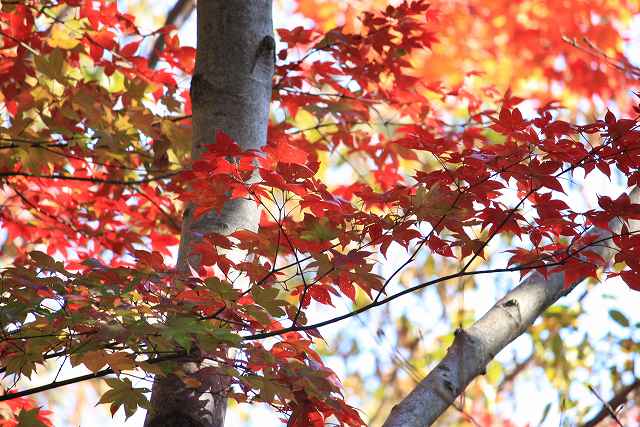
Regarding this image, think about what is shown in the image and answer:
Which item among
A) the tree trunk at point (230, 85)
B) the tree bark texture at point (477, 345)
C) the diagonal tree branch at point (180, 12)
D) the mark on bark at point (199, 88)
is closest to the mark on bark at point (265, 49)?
the tree trunk at point (230, 85)

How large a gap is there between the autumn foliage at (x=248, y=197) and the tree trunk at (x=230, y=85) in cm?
7

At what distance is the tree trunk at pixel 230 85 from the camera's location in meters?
1.85

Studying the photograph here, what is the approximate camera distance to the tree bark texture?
1682 mm

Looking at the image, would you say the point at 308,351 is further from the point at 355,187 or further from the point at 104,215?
the point at 104,215

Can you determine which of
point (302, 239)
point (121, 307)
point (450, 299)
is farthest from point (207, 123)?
point (450, 299)

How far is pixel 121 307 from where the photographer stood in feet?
4.83

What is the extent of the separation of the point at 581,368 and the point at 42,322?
3.24 metres

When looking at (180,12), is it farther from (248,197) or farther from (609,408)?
(609,408)

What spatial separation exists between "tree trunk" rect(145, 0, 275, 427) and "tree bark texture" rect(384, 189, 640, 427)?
597 mm

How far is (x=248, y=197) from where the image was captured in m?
1.64

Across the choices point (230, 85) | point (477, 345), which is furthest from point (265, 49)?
point (477, 345)

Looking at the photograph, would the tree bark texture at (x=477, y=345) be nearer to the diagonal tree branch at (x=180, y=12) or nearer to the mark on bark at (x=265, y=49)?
the mark on bark at (x=265, y=49)

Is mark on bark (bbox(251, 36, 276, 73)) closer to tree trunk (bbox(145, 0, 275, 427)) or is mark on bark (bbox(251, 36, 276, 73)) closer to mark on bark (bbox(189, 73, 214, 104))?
tree trunk (bbox(145, 0, 275, 427))

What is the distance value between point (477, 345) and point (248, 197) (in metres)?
0.70
